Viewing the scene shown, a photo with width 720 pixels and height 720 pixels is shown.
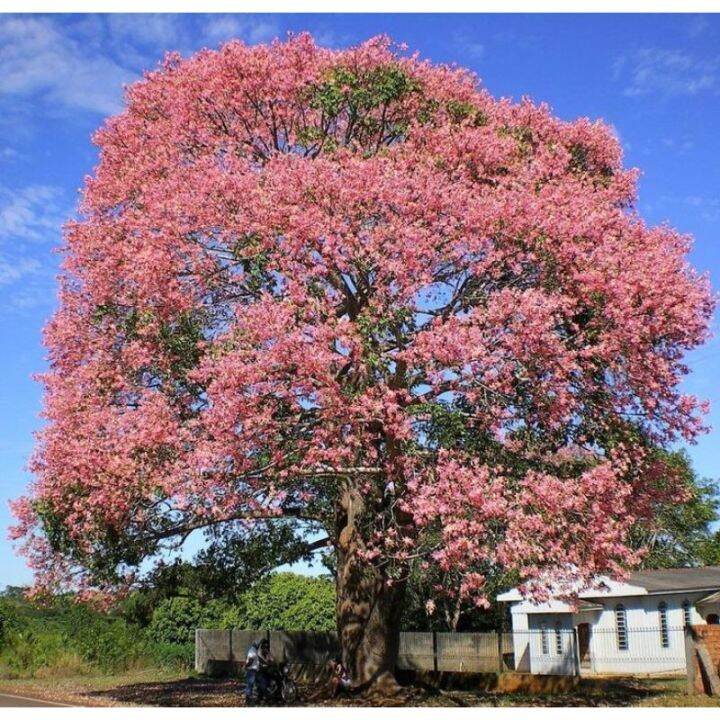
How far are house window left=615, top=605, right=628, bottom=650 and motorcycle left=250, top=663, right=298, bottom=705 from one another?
18522 mm

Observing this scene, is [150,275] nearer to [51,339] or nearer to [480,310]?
[51,339]

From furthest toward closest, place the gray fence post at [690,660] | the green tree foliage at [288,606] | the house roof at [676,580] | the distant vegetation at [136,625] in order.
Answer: the green tree foliage at [288,606] < the house roof at [676,580] < the distant vegetation at [136,625] < the gray fence post at [690,660]

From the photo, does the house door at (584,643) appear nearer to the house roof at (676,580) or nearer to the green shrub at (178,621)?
the house roof at (676,580)

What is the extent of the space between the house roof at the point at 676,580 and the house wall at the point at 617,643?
0.48 metres

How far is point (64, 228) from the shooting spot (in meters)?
23.1

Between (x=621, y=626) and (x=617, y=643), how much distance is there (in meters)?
0.75

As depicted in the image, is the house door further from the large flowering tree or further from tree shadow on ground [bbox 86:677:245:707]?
the large flowering tree

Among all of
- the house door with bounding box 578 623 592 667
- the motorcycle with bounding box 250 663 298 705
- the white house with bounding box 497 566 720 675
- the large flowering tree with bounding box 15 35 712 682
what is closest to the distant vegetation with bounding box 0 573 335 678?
the motorcycle with bounding box 250 663 298 705

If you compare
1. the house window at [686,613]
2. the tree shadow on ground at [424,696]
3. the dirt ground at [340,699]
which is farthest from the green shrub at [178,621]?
the house window at [686,613]

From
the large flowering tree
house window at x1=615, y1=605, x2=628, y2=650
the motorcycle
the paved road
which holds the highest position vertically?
the large flowering tree

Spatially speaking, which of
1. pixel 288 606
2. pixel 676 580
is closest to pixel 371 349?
pixel 676 580

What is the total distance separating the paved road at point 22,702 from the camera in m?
21.6

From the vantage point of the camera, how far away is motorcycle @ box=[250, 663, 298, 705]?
2138 centimetres

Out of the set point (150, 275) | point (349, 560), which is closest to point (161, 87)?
point (150, 275)
